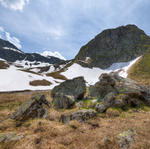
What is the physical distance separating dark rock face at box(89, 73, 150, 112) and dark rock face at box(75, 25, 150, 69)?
123469 millimetres

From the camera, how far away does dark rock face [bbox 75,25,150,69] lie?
5197 inches

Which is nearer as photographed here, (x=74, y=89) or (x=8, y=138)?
(x=8, y=138)

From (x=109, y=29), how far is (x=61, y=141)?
193 meters

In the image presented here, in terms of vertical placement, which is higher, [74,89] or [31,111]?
[74,89]

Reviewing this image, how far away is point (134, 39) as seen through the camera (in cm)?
14438

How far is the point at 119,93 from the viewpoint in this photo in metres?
14.5

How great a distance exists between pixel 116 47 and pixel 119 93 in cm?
15667

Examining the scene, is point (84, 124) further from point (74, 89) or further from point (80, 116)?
point (74, 89)

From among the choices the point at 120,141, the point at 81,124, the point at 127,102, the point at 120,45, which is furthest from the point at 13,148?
the point at 120,45

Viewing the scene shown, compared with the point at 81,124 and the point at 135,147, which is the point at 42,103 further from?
the point at 135,147

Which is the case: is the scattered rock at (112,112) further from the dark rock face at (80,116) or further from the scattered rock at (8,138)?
the scattered rock at (8,138)

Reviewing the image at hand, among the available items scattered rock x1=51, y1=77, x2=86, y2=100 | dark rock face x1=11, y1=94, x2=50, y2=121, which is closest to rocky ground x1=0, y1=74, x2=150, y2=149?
dark rock face x1=11, y1=94, x2=50, y2=121

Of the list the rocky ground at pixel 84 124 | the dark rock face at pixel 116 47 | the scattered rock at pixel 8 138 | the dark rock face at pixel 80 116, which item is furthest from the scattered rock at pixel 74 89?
the dark rock face at pixel 116 47

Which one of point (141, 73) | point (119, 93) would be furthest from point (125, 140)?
point (141, 73)
